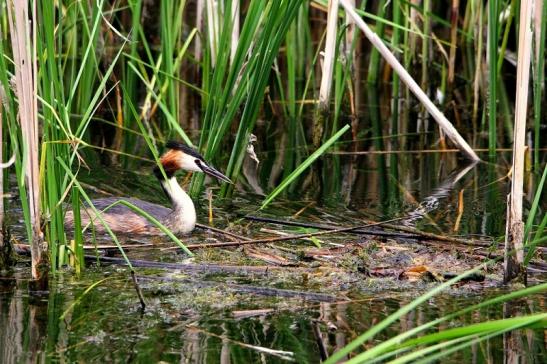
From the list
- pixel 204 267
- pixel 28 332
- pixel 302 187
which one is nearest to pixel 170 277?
pixel 204 267

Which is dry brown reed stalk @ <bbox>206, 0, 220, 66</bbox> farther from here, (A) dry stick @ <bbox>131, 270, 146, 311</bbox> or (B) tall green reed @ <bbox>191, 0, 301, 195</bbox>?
(A) dry stick @ <bbox>131, 270, 146, 311</bbox>

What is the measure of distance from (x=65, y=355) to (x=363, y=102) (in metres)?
6.95

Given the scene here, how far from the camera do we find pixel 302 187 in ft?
25.1

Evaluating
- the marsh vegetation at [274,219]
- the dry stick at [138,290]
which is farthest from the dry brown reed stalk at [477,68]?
the dry stick at [138,290]

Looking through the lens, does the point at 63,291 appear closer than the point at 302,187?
Yes

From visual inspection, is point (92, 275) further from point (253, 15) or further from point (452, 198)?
point (452, 198)

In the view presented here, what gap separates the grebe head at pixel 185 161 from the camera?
6738 millimetres

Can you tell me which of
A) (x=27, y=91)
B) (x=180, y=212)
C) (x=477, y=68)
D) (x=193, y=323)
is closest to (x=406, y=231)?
(x=180, y=212)

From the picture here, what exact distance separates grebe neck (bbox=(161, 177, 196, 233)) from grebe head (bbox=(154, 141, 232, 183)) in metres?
0.17

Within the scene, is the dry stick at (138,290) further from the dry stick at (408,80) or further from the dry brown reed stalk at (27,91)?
the dry stick at (408,80)

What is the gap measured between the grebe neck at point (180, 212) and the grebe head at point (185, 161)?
0.17 m

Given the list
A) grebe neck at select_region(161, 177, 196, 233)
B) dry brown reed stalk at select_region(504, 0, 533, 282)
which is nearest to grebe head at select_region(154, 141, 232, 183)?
grebe neck at select_region(161, 177, 196, 233)

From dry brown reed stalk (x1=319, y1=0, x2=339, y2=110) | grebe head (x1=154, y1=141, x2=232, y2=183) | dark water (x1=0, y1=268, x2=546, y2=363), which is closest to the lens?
dark water (x1=0, y1=268, x2=546, y2=363)

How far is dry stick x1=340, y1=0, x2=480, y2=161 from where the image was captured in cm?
756
